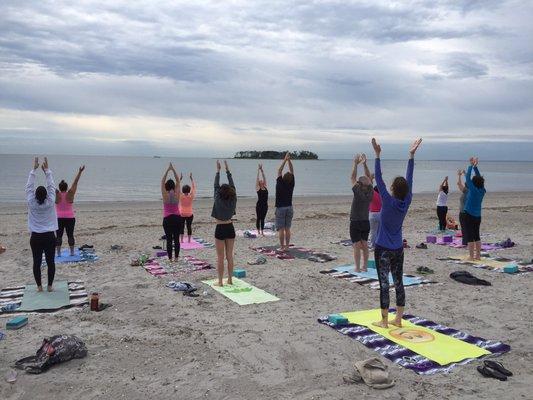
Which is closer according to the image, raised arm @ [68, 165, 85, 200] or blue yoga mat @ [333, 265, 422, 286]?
blue yoga mat @ [333, 265, 422, 286]

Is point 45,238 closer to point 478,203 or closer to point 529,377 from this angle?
point 529,377

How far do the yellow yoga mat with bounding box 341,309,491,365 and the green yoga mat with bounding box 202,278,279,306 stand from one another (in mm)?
1530

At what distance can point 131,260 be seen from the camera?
34.0 ft

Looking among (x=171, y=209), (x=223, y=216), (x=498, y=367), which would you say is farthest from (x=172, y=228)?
(x=498, y=367)

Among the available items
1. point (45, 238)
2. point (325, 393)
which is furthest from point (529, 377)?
point (45, 238)

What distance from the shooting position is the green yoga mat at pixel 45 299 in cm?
686

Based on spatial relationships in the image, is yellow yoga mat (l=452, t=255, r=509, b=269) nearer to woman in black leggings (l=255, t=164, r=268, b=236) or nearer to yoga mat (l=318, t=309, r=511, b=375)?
yoga mat (l=318, t=309, r=511, b=375)

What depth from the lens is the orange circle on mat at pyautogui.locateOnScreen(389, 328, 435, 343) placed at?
5.55 metres

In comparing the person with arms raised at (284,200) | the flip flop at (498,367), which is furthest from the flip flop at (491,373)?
the person with arms raised at (284,200)

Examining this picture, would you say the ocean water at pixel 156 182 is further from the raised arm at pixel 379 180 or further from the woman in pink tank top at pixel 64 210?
the raised arm at pixel 379 180

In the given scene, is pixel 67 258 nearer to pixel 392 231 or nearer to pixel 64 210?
pixel 64 210

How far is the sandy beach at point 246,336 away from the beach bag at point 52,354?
0.08m

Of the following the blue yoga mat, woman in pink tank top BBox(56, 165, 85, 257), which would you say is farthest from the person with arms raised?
woman in pink tank top BBox(56, 165, 85, 257)

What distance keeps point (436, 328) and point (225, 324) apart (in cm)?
259
